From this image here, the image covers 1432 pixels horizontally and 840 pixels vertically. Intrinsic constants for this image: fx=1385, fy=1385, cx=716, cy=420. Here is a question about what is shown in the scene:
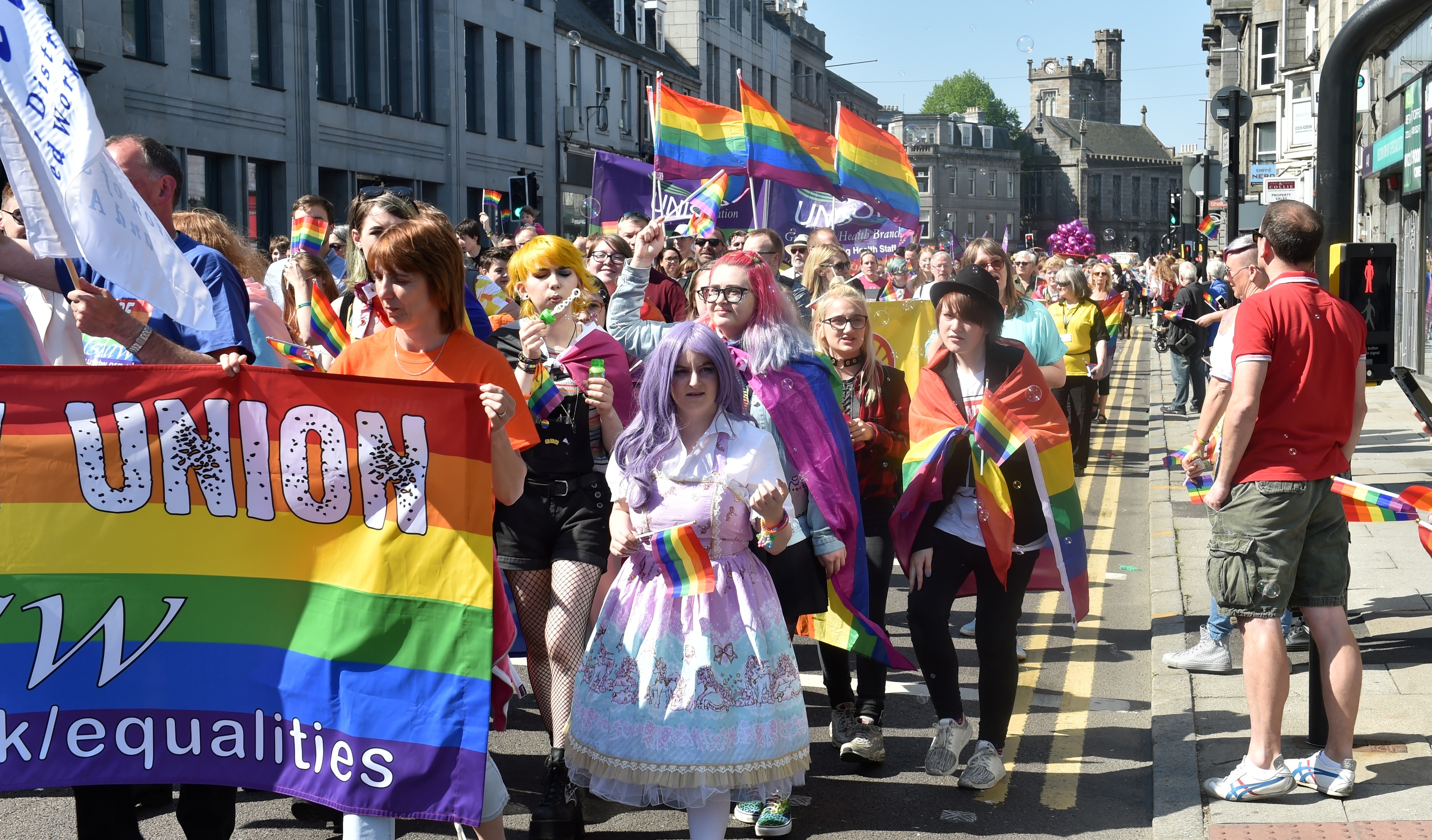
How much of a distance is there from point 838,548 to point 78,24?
18234 mm

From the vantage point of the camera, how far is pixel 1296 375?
4648 millimetres

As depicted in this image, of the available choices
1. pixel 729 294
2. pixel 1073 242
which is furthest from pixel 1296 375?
pixel 1073 242

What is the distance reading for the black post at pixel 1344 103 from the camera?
18.0 ft

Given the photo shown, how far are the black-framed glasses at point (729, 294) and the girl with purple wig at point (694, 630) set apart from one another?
26.1 inches

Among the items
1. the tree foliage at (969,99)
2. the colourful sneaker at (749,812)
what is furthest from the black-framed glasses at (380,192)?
the tree foliage at (969,99)

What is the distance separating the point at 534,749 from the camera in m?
5.68

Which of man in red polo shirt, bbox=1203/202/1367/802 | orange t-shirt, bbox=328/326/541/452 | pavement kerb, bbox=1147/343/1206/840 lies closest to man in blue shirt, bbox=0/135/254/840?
orange t-shirt, bbox=328/326/541/452

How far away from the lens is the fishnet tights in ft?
15.4

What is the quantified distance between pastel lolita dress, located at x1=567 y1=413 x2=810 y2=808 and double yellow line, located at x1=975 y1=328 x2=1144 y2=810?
141cm

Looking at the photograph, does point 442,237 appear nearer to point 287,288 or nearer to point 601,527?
point 601,527

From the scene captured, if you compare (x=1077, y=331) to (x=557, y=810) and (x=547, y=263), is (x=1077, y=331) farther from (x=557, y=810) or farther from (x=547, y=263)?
(x=557, y=810)

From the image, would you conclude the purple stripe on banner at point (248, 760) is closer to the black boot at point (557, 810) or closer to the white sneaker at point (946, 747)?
the black boot at point (557, 810)

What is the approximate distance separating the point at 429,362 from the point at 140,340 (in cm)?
77

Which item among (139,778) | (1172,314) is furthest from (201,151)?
(139,778)
